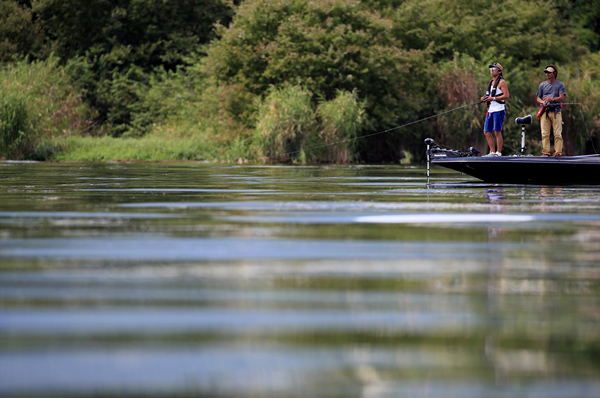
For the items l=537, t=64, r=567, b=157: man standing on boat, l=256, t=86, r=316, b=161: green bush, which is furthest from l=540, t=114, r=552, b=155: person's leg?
l=256, t=86, r=316, b=161: green bush

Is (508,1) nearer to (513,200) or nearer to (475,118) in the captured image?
(475,118)

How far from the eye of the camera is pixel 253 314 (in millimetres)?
4816

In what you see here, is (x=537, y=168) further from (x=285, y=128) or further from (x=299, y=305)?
(x=285, y=128)

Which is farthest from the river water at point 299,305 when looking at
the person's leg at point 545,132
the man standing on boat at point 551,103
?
the person's leg at point 545,132

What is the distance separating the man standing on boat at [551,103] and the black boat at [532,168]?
0.66 metres

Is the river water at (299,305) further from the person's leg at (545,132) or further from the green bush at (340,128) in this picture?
the green bush at (340,128)

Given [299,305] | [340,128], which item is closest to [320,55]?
[340,128]

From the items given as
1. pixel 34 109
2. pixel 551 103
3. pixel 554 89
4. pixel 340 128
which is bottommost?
pixel 340 128

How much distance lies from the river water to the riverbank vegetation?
19130 millimetres

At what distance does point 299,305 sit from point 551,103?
13493 millimetres

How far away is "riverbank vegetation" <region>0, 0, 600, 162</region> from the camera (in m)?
33.1

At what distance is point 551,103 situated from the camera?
1783 cm

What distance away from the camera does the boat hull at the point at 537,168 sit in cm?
1666

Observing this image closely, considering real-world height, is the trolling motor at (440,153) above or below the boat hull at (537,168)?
above
